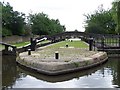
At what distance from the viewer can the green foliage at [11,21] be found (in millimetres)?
56125

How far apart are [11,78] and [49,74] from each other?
2.30 meters

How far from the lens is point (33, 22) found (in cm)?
8619

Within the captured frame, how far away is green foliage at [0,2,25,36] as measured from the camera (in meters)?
56.1

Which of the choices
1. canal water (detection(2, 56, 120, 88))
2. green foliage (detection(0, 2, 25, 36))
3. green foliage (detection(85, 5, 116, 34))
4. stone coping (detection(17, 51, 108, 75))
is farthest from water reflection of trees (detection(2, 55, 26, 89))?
green foliage (detection(85, 5, 116, 34))

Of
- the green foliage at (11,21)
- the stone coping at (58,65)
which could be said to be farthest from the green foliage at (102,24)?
the stone coping at (58,65)

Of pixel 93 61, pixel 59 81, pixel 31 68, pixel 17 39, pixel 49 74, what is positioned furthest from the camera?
pixel 17 39

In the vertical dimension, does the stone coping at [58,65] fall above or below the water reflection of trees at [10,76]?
above

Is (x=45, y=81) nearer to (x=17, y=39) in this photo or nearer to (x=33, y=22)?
(x=17, y=39)

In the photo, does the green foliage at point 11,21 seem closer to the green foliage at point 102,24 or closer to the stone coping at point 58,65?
the green foliage at point 102,24

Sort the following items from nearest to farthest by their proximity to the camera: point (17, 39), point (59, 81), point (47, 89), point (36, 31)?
point (47, 89) → point (59, 81) → point (17, 39) → point (36, 31)

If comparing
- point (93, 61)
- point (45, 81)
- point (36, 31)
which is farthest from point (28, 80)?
point (36, 31)

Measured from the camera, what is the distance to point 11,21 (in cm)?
5884

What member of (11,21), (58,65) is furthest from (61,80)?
(11,21)

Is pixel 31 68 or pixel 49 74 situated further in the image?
pixel 31 68
